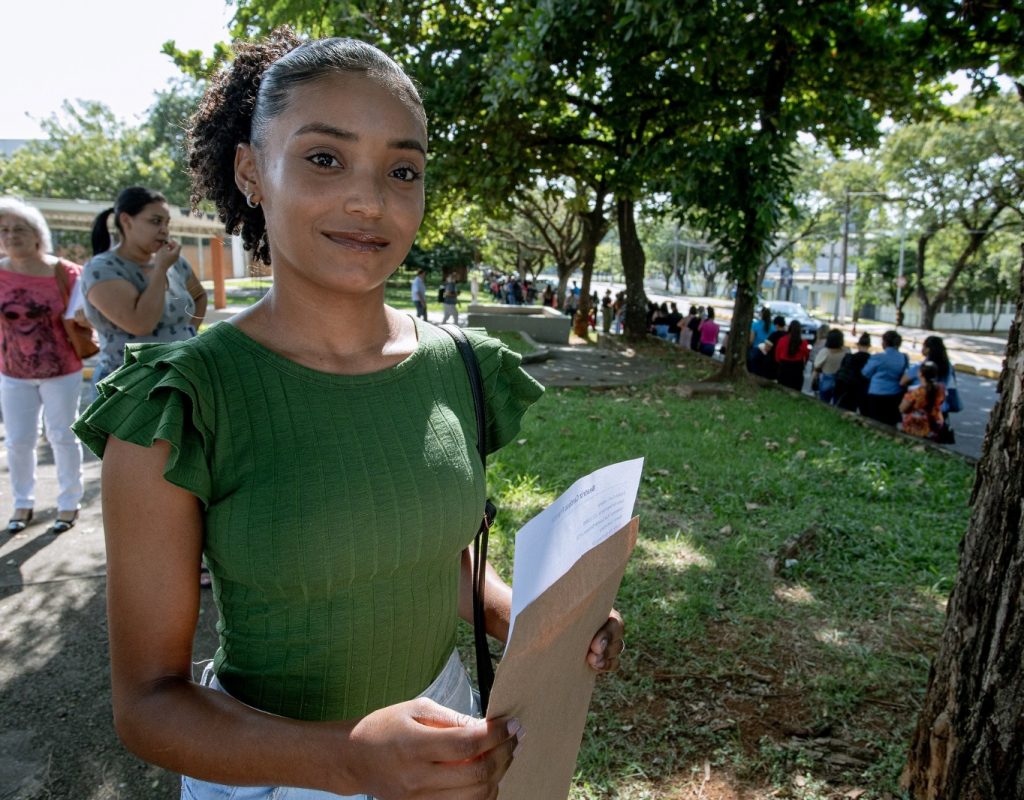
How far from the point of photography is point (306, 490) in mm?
1205

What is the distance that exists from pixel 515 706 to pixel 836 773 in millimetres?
2171

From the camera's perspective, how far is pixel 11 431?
453 centimetres

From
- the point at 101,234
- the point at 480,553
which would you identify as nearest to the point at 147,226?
the point at 101,234

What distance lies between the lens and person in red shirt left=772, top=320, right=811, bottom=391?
1156 cm

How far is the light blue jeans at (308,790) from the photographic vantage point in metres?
1.21

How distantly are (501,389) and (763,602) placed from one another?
8.97 ft

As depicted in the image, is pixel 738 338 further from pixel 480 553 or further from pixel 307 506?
pixel 307 506

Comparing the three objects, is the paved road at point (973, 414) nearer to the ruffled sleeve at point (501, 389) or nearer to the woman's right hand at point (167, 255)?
the ruffled sleeve at point (501, 389)

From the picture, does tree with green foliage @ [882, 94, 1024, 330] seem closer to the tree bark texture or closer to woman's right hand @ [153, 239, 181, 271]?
the tree bark texture

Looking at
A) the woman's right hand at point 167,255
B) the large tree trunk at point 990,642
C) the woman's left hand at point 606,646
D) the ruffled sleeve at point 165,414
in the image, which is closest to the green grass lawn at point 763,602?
the large tree trunk at point 990,642

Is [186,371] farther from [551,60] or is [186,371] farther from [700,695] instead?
[551,60]

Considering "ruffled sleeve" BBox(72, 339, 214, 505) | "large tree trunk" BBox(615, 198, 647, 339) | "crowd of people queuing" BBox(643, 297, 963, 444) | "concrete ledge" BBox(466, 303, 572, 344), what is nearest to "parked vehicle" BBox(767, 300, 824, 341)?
"large tree trunk" BBox(615, 198, 647, 339)

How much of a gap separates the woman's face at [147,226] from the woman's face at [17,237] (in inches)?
42.3

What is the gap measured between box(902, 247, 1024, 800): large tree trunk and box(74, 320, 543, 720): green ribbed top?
1.55m
